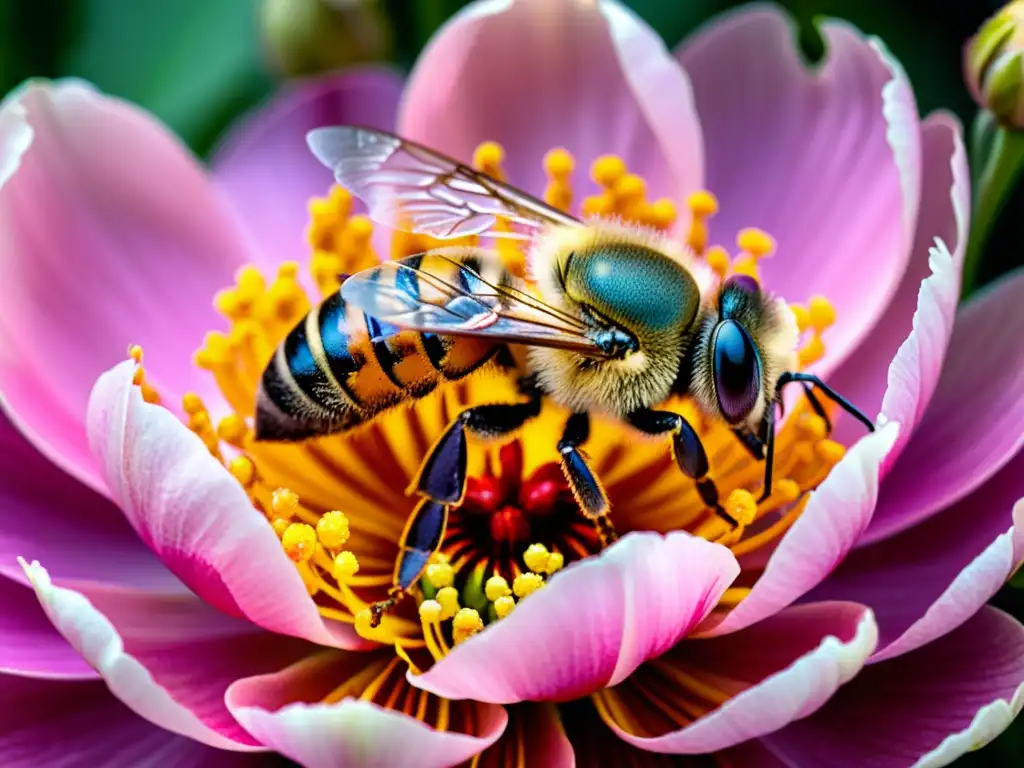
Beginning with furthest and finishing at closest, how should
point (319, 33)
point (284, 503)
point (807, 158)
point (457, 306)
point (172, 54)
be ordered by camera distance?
point (172, 54) < point (319, 33) < point (807, 158) < point (284, 503) < point (457, 306)

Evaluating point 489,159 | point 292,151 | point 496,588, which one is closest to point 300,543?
point 496,588

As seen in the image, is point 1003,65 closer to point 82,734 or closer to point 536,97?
point 536,97

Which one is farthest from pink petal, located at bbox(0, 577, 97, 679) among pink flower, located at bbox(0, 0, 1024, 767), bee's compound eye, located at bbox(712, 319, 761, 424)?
bee's compound eye, located at bbox(712, 319, 761, 424)

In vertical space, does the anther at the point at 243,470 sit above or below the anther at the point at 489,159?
below

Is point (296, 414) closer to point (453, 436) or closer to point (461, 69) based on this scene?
point (453, 436)

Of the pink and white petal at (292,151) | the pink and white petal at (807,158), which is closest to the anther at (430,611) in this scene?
the pink and white petal at (807,158)

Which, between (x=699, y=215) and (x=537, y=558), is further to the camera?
(x=699, y=215)

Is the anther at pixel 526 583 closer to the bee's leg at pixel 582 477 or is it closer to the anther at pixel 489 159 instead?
the bee's leg at pixel 582 477
